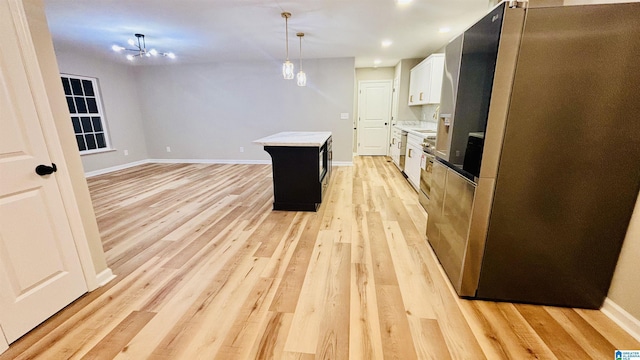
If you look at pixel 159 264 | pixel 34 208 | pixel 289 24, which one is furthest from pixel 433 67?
pixel 34 208

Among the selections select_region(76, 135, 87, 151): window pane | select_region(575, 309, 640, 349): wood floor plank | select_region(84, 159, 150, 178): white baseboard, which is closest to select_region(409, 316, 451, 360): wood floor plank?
select_region(575, 309, 640, 349): wood floor plank

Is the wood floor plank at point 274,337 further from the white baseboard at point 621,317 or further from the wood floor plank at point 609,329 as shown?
the white baseboard at point 621,317

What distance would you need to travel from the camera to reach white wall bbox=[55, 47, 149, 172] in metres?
5.15

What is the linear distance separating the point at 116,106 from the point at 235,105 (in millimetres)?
2780

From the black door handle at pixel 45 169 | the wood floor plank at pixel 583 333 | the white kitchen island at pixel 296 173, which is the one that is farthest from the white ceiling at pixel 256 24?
the wood floor plank at pixel 583 333

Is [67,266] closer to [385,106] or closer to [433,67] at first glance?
[433,67]

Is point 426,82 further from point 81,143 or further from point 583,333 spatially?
point 81,143

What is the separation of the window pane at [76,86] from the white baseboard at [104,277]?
535 centimetres

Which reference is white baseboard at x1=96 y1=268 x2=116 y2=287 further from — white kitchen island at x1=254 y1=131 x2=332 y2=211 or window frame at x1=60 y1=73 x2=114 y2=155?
window frame at x1=60 y1=73 x2=114 y2=155

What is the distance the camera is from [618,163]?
1381mm

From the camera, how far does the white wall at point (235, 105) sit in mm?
5898

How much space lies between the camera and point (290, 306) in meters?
1.70

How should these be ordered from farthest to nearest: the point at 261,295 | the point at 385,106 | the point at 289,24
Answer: the point at 385,106 → the point at 289,24 → the point at 261,295

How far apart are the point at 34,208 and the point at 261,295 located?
1.52 metres
